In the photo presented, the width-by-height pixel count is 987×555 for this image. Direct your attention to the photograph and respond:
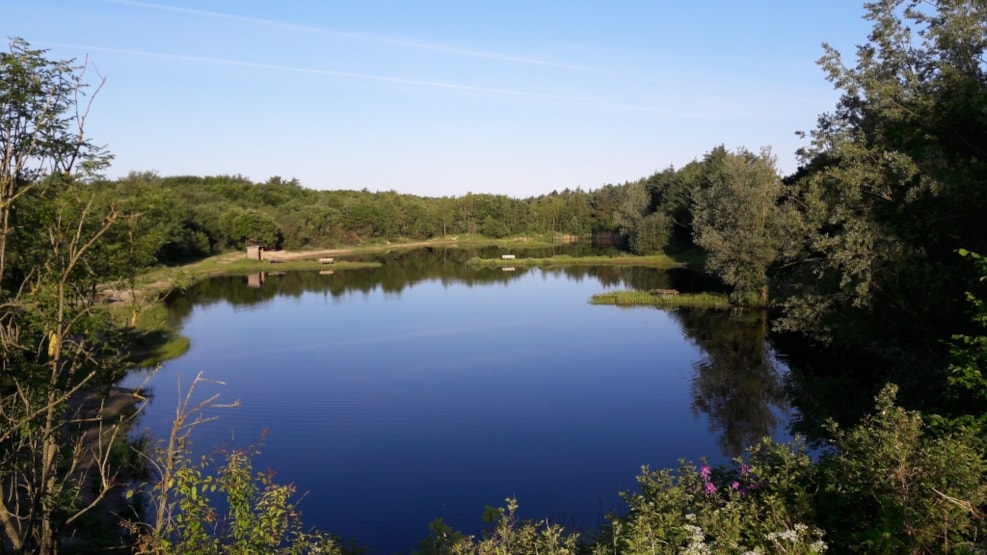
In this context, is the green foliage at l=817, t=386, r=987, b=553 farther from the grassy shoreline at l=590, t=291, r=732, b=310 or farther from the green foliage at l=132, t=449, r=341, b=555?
the grassy shoreline at l=590, t=291, r=732, b=310

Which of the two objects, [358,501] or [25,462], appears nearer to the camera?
[25,462]

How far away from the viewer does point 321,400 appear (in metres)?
18.4

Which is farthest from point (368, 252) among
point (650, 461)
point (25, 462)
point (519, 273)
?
point (25, 462)

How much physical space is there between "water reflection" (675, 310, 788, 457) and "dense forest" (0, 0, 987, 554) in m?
2.05

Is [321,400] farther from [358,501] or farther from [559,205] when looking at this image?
[559,205]

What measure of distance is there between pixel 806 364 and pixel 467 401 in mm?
10889

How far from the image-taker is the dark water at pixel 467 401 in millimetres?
12344

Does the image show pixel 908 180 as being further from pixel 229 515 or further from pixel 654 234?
pixel 654 234

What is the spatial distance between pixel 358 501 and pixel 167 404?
8.52m

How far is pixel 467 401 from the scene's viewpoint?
18094mm

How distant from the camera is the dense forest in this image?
14.3 feet

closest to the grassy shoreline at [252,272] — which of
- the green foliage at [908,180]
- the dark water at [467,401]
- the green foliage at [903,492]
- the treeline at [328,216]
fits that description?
the dark water at [467,401]

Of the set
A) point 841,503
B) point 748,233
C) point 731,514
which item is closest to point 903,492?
point 841,503

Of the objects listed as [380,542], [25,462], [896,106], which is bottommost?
[380,542]
